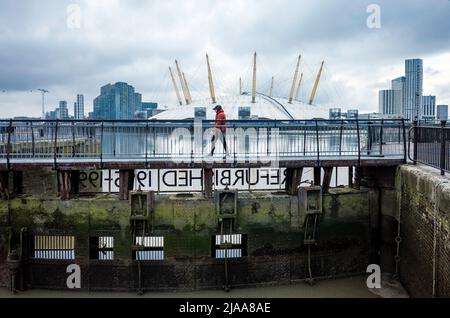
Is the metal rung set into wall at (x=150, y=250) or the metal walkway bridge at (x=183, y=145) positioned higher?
the metal walkway bridge at (x=183, y=145)

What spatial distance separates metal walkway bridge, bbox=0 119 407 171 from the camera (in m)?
12.0

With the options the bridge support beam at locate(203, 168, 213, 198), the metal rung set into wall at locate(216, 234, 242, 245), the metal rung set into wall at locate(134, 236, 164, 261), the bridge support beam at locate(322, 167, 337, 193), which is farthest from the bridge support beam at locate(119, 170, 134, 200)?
the bridge support beam at locate(322, 167, 337, 193)

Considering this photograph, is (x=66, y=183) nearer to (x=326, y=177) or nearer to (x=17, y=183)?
(x=17, y=183)

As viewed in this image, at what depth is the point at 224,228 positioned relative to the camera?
12273mm

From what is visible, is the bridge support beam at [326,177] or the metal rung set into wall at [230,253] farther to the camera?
the bridge support beam at [326,177]

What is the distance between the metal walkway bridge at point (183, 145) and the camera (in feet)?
39.4

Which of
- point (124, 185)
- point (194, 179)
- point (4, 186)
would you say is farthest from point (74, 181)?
point (194, 179)

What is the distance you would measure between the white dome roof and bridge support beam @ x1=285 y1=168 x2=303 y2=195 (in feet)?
90.9

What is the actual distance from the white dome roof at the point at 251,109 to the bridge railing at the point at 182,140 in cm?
2658

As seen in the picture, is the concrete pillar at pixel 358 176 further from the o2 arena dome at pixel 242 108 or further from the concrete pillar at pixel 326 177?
the o2 arena dome at pixel 242 108

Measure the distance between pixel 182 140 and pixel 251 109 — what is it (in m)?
31.6

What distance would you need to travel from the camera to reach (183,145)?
13.0 m

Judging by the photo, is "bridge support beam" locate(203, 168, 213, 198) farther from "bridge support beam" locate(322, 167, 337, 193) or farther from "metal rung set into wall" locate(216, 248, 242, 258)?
"bridge support beam" locate(322, 167, 337, 193)

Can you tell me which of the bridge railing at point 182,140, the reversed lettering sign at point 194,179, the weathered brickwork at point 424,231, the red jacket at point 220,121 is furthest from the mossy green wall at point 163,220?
the weathered brickwork at point 424,231
